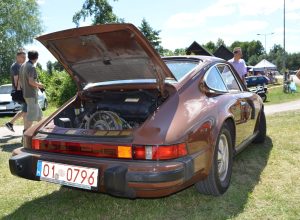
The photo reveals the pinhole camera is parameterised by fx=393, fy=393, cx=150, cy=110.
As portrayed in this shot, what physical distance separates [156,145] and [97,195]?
1251mm

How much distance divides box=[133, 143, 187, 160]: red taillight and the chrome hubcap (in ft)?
3.08

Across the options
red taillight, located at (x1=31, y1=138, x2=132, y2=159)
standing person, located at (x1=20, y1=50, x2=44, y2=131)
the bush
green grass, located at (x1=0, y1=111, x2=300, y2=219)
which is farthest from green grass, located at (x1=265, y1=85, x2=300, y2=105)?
red taillight, located at (x1=31, y1=138, x2=132, y2=159)

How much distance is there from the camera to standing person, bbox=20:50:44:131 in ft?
21.1

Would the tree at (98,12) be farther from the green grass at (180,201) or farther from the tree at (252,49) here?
the tree at (252,49)

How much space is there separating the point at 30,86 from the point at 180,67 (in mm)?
3317

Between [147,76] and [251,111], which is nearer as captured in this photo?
[147,76]

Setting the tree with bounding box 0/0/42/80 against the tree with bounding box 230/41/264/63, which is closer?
the tree with bounding box 0/0/42/80


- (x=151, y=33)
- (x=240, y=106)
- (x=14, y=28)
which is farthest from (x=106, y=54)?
(x=151, y=33)

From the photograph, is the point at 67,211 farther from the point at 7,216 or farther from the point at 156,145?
the point at 156,145

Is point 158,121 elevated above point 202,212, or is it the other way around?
point 158,121

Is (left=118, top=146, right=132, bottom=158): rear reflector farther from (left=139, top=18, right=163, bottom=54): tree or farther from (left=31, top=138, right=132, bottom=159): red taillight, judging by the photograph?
(left=139, top=18, right=163, bottom=54): tree

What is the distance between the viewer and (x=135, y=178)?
9.97 ft

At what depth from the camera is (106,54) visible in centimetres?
385

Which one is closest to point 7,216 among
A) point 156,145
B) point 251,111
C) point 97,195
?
point 97,195
